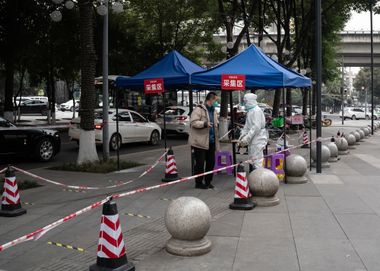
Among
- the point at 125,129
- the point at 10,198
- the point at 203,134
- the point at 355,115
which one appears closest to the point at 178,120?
the point at 125,129

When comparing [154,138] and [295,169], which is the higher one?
[154,138]

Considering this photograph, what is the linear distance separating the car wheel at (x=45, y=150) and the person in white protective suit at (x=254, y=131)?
7128 mm

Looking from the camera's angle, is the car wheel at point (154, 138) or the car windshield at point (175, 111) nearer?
the car wheel at point (154, 138)

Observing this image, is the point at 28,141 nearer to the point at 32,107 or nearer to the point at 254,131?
the point at 254,131

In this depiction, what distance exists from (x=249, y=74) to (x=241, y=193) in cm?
333

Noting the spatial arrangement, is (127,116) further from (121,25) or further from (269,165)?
(121,25)

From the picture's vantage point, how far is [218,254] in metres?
5.77

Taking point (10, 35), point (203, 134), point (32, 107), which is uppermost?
point (10, 35)

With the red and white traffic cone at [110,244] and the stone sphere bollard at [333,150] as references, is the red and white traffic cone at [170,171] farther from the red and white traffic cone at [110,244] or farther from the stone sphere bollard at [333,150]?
the red and white traffic cone at [110,244]

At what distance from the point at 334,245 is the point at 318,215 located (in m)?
1.67

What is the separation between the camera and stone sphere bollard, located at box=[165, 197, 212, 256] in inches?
224

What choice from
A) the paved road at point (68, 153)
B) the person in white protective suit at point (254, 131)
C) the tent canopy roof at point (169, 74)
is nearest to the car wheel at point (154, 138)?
the paved road at point (68, 153)

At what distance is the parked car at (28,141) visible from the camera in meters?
13.8

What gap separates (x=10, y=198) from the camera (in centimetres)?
779
